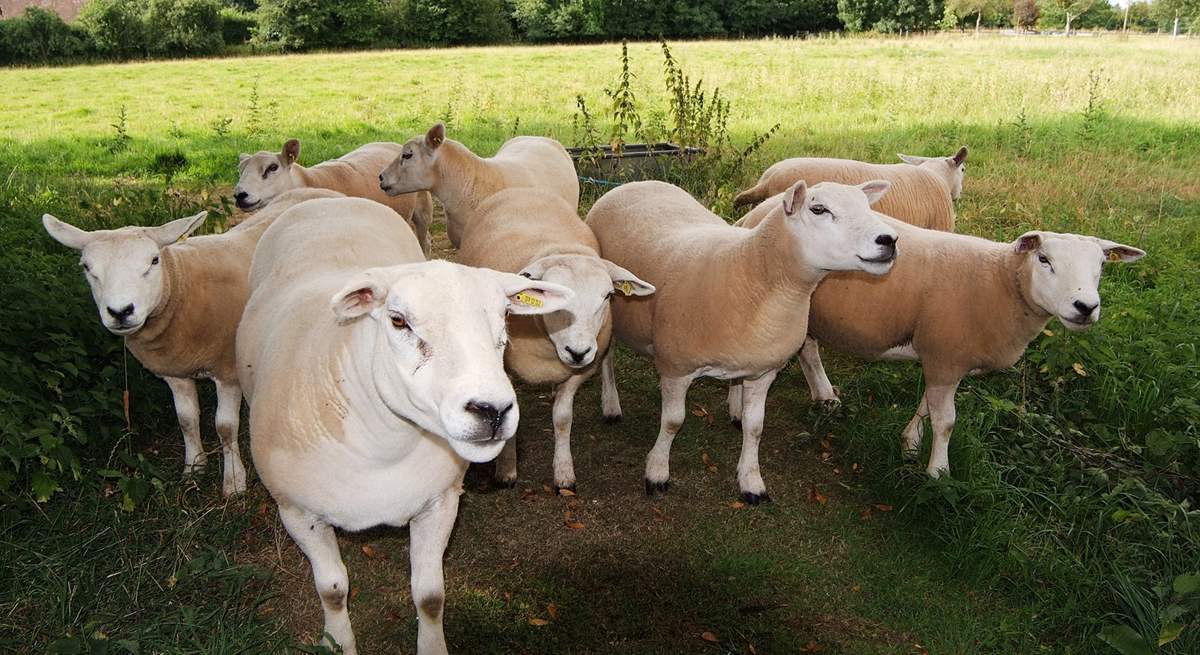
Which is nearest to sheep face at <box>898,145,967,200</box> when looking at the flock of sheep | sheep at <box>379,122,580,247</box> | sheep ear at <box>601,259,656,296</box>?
the flock of sheep

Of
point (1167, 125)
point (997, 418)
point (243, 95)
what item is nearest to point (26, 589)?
point (997, 418)

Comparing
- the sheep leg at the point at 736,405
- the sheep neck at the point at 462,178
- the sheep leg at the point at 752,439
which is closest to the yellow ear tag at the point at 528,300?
the sheep leg at the point at 752,439

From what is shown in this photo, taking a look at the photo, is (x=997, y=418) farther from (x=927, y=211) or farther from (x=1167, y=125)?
(x=1167, y=125)

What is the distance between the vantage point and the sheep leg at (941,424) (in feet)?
14.2

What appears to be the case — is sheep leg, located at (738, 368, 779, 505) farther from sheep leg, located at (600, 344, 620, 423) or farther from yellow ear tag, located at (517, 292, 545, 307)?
yellow ear tag, located at (517, 292, 545, 307)

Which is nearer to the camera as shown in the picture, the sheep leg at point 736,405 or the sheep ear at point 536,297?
the sheep ear at point 536,297

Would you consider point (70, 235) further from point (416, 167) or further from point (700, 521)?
point (700, 521)

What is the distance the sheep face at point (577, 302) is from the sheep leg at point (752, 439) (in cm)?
90

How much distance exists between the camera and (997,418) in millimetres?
4543

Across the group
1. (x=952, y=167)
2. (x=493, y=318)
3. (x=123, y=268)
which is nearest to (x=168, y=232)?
(x=123, y=268)

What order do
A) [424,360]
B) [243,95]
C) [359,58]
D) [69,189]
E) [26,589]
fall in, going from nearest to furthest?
[424,360]
[26,589]
[69,189]
[243,95]
[359,58]

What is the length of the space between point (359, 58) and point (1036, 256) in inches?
1081

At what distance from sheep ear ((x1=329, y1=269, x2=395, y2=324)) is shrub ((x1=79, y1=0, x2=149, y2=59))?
37.1 meters

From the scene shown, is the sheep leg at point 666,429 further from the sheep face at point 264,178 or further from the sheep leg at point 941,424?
the sheep face at point 264,178
